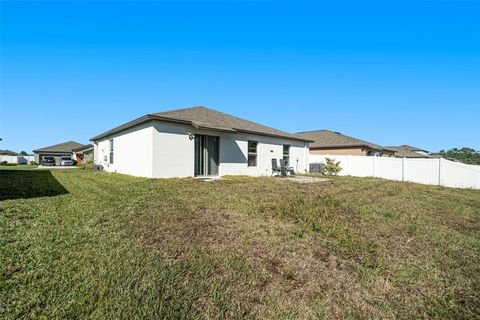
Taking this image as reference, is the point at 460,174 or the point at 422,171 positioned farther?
the point at 422,171

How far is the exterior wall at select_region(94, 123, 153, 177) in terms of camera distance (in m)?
10.8

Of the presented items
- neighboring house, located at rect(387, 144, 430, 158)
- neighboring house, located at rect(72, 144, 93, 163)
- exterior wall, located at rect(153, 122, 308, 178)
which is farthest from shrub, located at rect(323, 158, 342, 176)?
neighboring house, located at rect(72, 144, 93, 163)

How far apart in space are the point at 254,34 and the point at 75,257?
13.1m

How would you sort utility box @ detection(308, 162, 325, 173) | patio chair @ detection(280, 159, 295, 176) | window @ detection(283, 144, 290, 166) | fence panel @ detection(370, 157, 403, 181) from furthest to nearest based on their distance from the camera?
utility box @ detection(308, 162, 325, 173) → window @ detection(283, 144, 290, 166) → fence panel @ detection(370, 157, 403, 181) → patio chair @ detection(280, 159, 295, 176)

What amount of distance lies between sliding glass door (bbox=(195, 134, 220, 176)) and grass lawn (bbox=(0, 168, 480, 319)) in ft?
21.0

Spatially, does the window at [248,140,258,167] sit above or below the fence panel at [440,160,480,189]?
above

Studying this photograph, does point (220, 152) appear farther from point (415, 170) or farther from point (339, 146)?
point (339, 146)

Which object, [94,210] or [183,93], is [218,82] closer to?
[183,93]

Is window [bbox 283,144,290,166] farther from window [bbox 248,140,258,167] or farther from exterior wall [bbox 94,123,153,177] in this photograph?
exterior wall [bbox 94,123,153,177]

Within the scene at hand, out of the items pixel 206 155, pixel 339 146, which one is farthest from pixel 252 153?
pixel 339 146

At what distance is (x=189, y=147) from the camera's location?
1141 centimetres

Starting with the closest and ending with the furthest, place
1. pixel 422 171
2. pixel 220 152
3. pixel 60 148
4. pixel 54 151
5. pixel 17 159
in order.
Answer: pixel 220 152 < pixel 422 171 < pixel 54 151 < pixel 60 148 < pixel 17 159

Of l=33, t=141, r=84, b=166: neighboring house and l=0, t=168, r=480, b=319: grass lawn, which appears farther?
l=33, t=141, r=84, b=166: neighboring house

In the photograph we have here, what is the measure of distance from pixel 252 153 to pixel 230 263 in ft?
38.2
